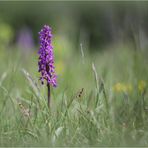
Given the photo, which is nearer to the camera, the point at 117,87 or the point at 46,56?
the point at 46,56

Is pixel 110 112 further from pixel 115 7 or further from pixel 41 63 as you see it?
pixel 115 7

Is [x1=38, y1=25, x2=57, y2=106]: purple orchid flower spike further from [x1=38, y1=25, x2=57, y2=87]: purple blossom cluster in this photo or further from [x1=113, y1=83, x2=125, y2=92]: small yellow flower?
[x1=113, y1=83, x2=125, y2=92]: small yellow flower

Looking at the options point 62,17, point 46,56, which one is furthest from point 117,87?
point 62,17

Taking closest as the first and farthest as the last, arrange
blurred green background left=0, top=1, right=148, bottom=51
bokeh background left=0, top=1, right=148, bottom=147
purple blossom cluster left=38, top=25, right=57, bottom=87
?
bokeh background left=0, top=1, right=148, bottom=147 < purple blossom cluster left=38, top=25, right=57, bottom=87 < blurred green background left=0, top=1, right=148, bottom=51

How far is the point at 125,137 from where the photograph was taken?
9.44ft

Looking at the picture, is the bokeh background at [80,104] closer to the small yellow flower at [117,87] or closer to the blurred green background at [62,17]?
the small yellow flower at [117,87]

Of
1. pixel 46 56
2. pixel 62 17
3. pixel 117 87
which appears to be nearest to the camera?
pixel 46 56

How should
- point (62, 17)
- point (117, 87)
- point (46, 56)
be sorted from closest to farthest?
point (46, 56) → point (117, 87) → point (62, 17)

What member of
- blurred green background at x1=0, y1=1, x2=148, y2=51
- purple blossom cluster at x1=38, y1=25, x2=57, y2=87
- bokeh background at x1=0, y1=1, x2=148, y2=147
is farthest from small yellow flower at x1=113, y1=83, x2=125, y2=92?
blurred green background at x1=0, y1=1, x2=148, y2=51

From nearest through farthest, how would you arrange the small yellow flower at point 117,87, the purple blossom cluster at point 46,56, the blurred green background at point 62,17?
the purple blossom cluster at point 46,56
the small yellow flower at point 117,87
the blurred green background at point 62,17

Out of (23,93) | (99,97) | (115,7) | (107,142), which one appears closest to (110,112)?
(99,97)

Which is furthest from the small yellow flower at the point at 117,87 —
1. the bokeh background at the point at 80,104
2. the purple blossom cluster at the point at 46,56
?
the purple blossom cluster at the point at 46,56

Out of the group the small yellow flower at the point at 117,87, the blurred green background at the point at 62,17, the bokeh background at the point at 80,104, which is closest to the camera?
the bokeh background at the point at 80,104

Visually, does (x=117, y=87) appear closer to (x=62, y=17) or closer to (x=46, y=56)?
(x=46, y=56)
